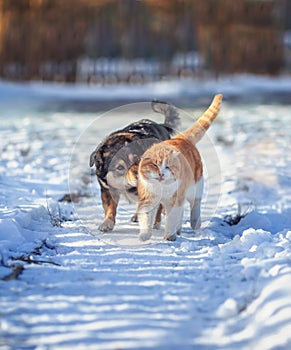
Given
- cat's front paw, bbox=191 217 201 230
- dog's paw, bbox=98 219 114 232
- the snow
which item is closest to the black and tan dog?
dog's paw, bbox=98 219 114 232

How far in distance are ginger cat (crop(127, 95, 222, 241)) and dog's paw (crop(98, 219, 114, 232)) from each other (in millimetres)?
361

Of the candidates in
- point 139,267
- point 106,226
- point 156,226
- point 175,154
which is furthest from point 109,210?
point 139,267

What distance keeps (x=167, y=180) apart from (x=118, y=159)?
0.53 m

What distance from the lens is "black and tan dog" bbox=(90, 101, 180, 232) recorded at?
4344mm

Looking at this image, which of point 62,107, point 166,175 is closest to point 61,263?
point 166,175

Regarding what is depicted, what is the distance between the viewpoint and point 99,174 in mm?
4469

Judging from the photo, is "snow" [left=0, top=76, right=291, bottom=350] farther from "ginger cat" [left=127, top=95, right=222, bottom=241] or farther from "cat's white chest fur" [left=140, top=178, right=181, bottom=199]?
"cat's white chest fur" [left=140, top=178, right=181, bottom=199]

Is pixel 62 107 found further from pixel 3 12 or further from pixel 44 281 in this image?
pixel 44 281

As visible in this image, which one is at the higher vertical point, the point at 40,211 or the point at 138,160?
the point at 138,160

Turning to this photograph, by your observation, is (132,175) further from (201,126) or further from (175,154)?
(201,126)

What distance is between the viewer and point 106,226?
453cm

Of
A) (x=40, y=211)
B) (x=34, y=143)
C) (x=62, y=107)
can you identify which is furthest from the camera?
Result: (x=62, y=107)

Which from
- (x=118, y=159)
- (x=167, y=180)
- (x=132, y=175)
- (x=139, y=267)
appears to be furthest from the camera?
(x=118, y=159)

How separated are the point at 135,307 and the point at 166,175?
1145mm
